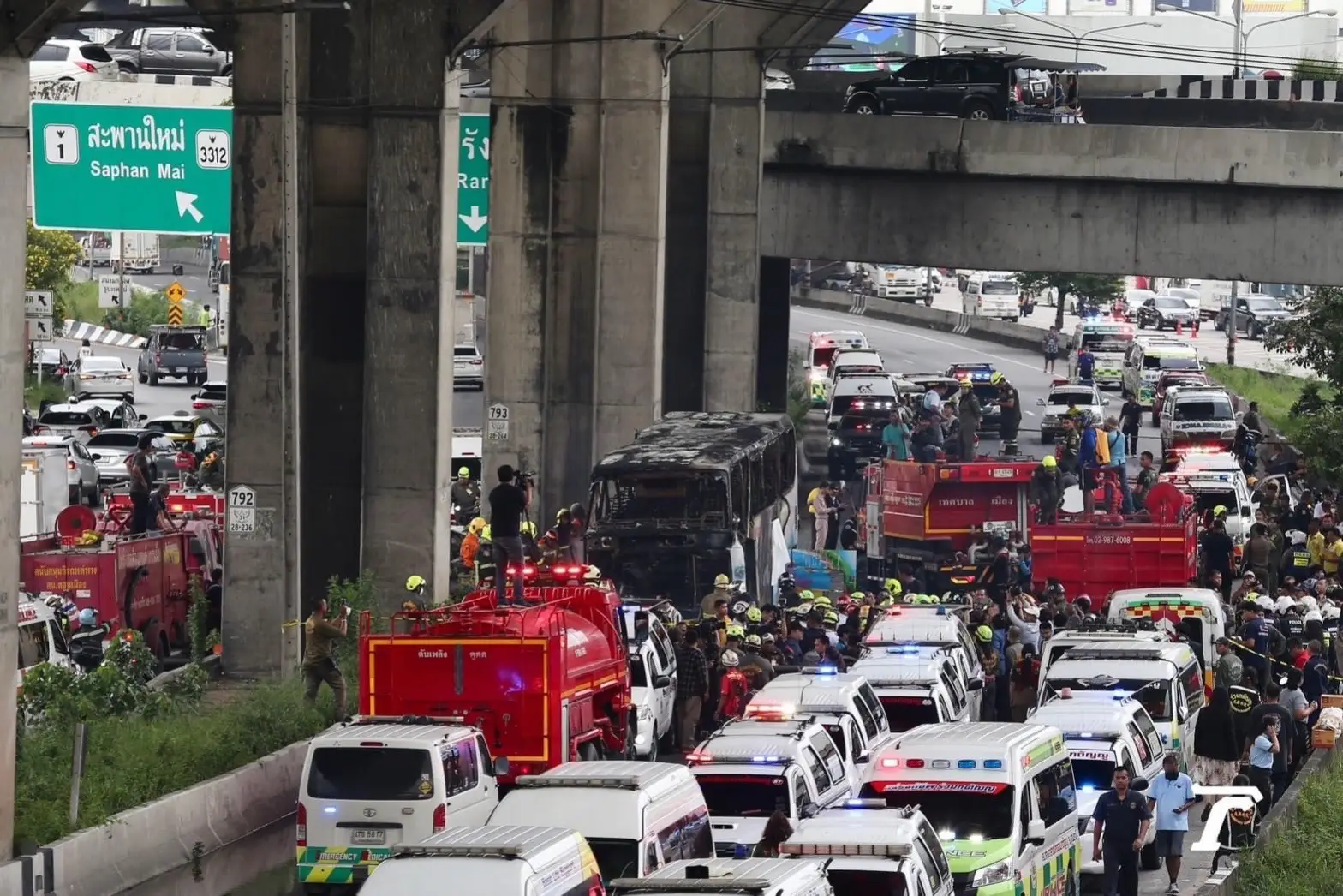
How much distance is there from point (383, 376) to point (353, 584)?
2.56 metres

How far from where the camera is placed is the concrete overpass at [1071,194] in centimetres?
4900

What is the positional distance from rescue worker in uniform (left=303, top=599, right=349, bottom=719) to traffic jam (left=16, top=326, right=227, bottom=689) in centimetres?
232

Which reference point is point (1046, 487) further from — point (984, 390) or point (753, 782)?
point (984, 390)

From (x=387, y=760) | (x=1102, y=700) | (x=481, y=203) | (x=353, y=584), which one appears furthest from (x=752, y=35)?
(x=387, y=760)

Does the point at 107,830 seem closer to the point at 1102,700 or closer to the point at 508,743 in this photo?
the point at 508,743

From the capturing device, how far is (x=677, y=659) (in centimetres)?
2705

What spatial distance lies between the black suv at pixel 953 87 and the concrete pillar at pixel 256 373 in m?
23.9

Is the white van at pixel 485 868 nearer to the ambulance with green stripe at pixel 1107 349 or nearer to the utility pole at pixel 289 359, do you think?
the utility pole at pixel 289 359

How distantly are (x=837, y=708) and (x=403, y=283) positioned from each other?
10420mm

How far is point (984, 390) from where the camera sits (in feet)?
217

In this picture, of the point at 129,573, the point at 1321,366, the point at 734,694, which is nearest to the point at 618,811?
the point at 734,694

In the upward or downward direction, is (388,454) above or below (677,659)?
above

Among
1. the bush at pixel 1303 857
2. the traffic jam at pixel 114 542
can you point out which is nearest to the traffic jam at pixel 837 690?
the bush at pixel 1303 857

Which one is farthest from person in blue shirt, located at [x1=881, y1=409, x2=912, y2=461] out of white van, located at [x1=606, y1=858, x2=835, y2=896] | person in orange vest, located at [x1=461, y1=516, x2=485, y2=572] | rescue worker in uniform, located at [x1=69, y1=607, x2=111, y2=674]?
white van, located at [x1=606, y1=858, x2=835, y2=896]
